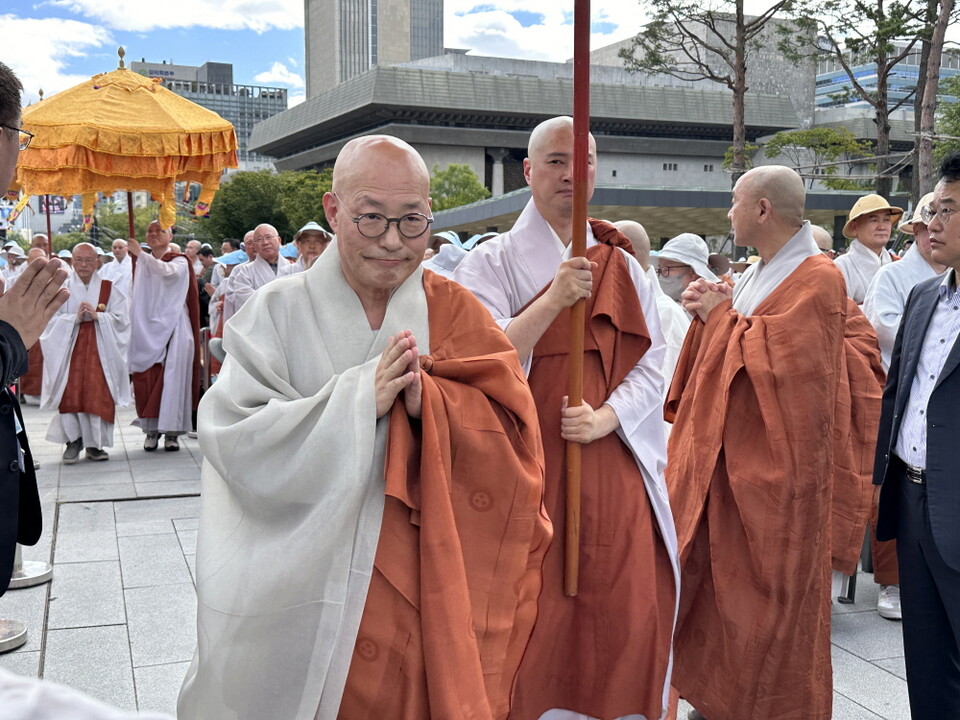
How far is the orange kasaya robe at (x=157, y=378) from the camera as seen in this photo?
356 inches

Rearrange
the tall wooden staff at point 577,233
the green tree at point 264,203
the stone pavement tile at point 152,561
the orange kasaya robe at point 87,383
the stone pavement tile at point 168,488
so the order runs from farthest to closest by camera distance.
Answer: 1. the green tree at point 264,203
2. the orange kasaya robe at point 87,383
3. the stone pavement tile at point 168,488
4. the stone pavement tile at point 152,561
5. the tall wooden staff at point 577,233

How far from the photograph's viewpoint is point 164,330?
9195mm

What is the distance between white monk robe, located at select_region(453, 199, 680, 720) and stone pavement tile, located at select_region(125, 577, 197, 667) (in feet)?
6.33

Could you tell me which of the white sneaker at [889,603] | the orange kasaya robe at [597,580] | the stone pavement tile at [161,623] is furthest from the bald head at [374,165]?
the white sneaker at [889,603]

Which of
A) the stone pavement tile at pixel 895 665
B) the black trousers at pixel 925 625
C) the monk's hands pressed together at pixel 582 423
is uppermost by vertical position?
the monk's hands pressed together at pixel 582 423

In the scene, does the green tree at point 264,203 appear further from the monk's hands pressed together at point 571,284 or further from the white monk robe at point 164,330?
the monk's hands pressed together at point 571,284

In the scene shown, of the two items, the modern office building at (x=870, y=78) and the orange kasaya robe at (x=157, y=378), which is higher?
the modern office building at (x=870, y=78)

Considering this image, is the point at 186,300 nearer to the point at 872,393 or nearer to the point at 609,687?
the point at 872,393

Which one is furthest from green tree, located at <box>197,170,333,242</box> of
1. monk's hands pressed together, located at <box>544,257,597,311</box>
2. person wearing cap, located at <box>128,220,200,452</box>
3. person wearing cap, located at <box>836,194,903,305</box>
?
monk's hands pressed together, located at <box>544,257,597,311</box>

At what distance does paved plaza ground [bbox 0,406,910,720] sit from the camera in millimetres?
3828

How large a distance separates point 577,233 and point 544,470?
666 millimetres

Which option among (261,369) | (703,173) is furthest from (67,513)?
(703,173)

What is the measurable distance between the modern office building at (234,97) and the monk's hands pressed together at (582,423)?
9053cm

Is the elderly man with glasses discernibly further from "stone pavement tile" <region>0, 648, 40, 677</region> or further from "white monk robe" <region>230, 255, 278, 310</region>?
"white monk robe" <region>230, 255, 278, 310</region>
